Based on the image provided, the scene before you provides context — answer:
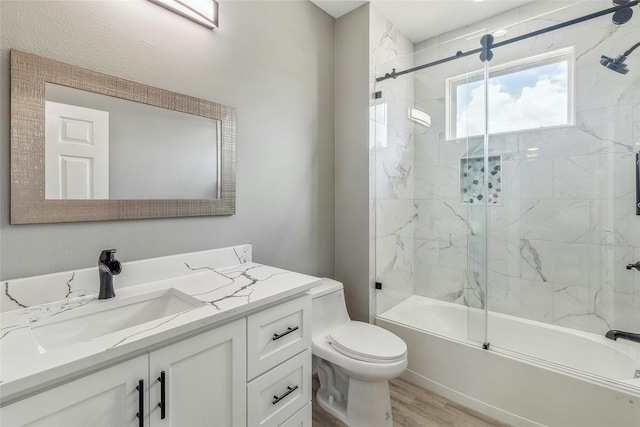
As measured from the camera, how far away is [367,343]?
168cm

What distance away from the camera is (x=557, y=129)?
212 cm

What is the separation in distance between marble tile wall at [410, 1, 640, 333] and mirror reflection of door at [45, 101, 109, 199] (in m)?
1.80

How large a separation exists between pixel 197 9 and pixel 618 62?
257cm

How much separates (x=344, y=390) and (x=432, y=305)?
1.14 metres

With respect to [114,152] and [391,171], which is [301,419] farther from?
[391,171]

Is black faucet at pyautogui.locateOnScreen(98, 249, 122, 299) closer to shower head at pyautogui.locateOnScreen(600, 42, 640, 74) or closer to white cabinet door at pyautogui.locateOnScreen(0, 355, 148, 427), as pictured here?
white cabinet door at pyautogui.locateOnScreen(0, 355, 148, 427)

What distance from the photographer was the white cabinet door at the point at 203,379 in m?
0.83

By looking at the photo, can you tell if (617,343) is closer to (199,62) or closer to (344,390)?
(344,390)

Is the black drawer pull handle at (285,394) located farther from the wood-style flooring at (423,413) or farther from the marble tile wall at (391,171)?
the marble tile wall at (391,171)

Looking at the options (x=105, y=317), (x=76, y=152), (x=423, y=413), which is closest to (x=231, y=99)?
(x=76, y=152)

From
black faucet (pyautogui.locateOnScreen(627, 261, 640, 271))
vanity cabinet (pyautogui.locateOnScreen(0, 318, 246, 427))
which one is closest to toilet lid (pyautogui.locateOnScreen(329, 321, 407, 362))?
vanity cabinet (pyautogui.locateOnScreen(0, 318, 246, 427))

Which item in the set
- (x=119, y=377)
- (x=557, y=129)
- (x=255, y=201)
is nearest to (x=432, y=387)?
(x=255, y=201)

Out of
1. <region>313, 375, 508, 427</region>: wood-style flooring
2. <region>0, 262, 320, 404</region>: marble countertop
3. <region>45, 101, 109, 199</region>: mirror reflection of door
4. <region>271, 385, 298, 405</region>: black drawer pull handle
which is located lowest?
<region>313, 375, 508, 427</region>: wood-style flooring

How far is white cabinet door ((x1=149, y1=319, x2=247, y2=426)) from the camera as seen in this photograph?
83 cm
